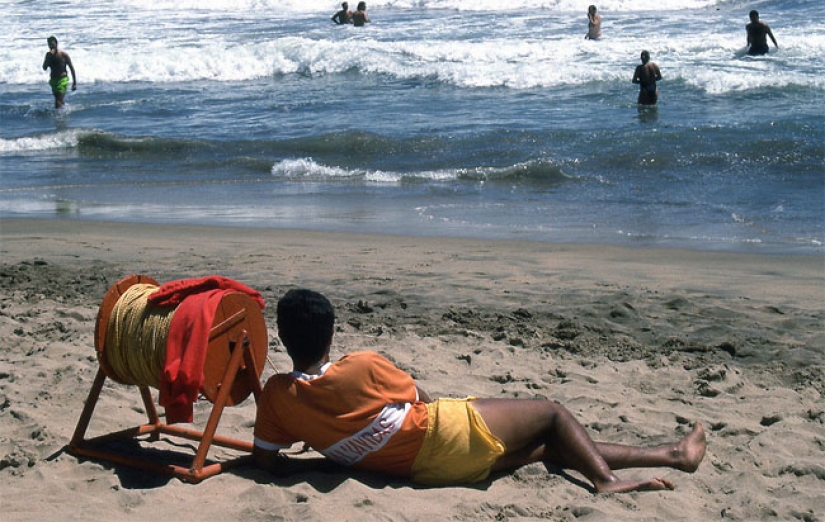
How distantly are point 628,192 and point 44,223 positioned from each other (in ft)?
20.2

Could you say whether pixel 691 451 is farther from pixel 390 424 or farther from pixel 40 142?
pixel 40 142

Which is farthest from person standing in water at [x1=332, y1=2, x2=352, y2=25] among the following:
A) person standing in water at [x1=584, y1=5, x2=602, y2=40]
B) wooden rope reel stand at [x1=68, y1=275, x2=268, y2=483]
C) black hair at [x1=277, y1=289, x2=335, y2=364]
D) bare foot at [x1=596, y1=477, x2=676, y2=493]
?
bare foot at [x1=596, y1=477, x2=676, y2=493]

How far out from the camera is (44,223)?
408 inches

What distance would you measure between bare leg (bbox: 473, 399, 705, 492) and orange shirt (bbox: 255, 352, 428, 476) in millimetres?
333

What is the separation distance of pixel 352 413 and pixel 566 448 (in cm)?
92

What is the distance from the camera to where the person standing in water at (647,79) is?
658 inches

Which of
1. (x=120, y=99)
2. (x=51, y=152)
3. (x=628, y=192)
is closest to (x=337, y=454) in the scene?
A: (x=628, y=192)

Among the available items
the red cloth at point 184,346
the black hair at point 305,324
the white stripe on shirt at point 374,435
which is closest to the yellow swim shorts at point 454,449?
the white stripe on shirt at point 374,435

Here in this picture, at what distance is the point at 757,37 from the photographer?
66.8 ft

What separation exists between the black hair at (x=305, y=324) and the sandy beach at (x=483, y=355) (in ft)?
1.77

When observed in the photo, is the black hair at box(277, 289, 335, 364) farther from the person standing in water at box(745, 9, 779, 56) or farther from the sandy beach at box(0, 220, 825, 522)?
the person standing in water at box(745, 9, 779, 56)

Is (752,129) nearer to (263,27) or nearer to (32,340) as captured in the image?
(32,340)

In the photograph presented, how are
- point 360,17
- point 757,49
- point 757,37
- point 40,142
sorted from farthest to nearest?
point 360,17 → point 757,49 → point 757,37 → point 40,142

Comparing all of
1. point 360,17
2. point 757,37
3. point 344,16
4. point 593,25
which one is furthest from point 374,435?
point 344,16
